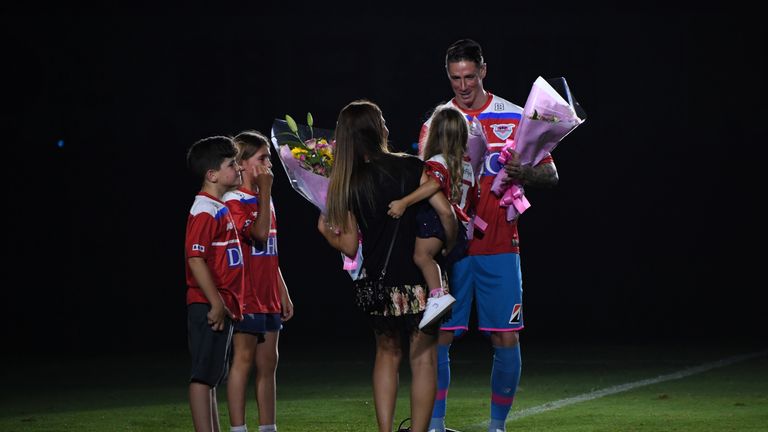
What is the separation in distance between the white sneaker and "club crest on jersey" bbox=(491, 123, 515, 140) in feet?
3.97

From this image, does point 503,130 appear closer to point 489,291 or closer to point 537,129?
point 537,129

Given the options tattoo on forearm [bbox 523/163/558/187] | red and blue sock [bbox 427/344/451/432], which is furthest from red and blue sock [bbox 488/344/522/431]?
tattoo on forearm [bbox 523/163/558/187]

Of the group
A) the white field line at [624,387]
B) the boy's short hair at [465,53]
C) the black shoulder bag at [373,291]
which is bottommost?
the white field line at [624,387]

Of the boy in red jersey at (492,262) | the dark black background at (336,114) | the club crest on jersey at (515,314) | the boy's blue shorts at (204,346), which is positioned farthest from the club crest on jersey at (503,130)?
the dark black background at (336,114)

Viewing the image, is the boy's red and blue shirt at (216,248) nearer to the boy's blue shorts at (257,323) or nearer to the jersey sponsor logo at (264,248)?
the boy's blue shorts at (257,323)

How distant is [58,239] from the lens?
46.6 ft

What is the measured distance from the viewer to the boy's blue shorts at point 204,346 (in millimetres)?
4809

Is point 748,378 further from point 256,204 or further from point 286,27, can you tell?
point 286,27

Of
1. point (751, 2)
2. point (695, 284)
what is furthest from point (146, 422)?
point (751, 2)

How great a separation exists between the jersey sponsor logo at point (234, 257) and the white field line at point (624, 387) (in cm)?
178

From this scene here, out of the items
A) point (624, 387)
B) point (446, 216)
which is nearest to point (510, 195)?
point (446, 216)

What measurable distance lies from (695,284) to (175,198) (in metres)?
5.89

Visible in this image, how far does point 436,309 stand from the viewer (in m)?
4.70

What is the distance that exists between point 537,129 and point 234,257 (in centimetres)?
146
